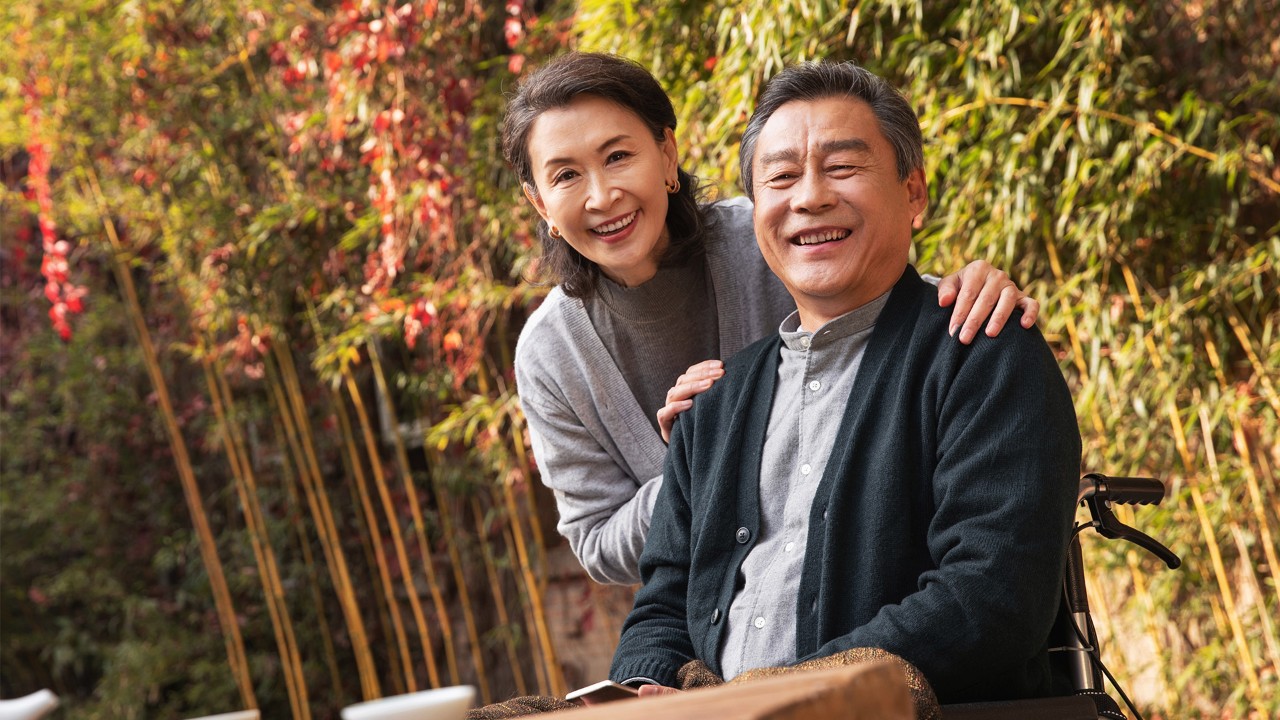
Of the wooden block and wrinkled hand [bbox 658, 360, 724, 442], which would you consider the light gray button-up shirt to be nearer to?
wrinkled hand [bbox 658, 360, 724, 442]

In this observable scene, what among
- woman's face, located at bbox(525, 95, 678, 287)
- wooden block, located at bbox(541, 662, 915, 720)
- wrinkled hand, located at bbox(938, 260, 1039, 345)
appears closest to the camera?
wooden block, located at bbox(541, 662, 915, 720)

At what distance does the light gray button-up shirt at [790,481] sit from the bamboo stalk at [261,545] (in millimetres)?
3728

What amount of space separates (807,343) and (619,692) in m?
0.57

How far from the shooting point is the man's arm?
1730mm

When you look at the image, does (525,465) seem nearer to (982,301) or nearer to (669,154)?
(669,154)

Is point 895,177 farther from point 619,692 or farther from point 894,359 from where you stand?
point 619,692

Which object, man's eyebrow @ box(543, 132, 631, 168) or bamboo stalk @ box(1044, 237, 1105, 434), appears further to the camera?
bamboo stalk @ box(1044, 237, 1105, 434)

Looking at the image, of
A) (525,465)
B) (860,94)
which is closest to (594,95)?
(860,94)

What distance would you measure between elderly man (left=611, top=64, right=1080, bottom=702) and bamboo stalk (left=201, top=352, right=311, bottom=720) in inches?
140

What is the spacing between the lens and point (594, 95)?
2.02 m

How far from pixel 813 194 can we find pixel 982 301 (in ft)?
0.87

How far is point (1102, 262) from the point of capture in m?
2.92

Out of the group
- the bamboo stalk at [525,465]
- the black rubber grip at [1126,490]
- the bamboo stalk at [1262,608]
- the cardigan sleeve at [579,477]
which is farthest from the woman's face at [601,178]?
the bamboo stalk at [525,465]

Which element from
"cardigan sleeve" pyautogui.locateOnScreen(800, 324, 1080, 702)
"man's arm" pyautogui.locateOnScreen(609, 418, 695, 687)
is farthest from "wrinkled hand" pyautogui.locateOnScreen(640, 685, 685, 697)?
"cardigan sleeve" pyautogui.locateOnScreen(800, 324, 1080, 702)
